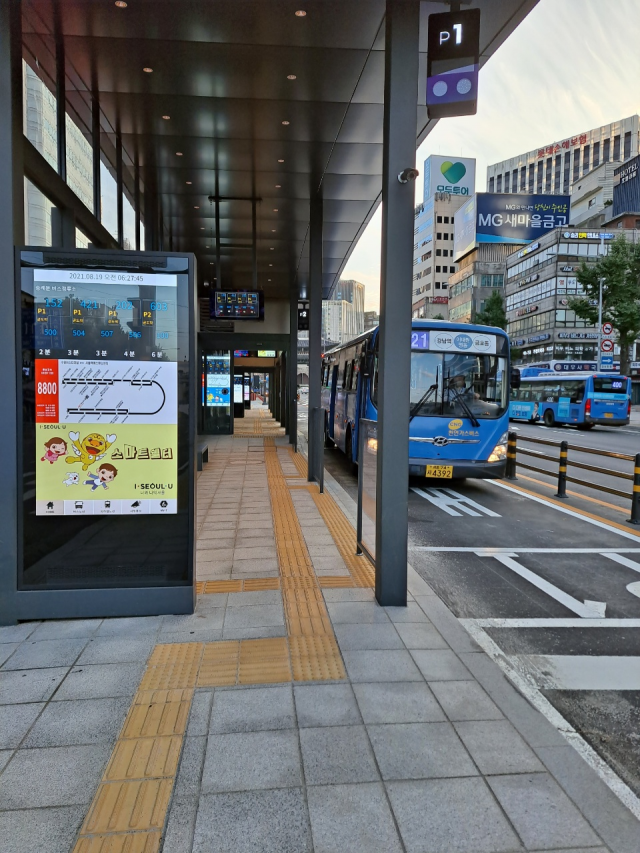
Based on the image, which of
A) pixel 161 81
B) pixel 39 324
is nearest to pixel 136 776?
pixel 39 324

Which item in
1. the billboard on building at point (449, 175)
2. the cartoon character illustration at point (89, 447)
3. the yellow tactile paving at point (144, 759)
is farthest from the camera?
the billboard on building at point (449, 175)

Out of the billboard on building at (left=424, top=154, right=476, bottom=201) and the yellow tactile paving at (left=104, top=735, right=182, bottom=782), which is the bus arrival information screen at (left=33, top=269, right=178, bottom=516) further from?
the billboard on building at (left=424, top=154, right=476, bottom=201)

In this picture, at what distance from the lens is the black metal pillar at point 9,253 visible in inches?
153

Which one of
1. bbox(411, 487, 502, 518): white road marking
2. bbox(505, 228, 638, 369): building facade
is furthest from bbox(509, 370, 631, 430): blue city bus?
bbox(505, 228, 638, 369): building facade

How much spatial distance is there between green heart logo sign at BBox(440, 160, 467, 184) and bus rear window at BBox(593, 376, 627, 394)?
105 meters

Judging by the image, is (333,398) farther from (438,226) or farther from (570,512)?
(438,226)

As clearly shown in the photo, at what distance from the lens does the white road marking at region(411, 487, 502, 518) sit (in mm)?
8984

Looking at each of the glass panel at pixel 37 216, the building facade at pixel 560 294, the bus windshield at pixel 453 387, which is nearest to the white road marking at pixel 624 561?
the bus windshield at pixel 453 387

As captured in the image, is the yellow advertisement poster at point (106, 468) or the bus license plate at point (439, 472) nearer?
the yellow advertisement poster at point (106, 468)

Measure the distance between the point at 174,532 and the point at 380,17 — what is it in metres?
5.19

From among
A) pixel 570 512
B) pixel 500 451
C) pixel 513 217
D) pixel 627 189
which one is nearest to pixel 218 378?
pixel 500 451

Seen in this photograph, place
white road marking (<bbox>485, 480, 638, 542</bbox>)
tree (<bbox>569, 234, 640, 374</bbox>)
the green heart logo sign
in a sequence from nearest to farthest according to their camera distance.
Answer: white road marking (<bbox>485, 480, 638, 542</bbox>) < tree (<bbox>569, 234, 640, 374</bbox>) < the green heart logo sign

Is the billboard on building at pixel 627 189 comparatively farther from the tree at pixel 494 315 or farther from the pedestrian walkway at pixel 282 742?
the pedestrian walkway at pixel 282 742

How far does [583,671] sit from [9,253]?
4757 mm
